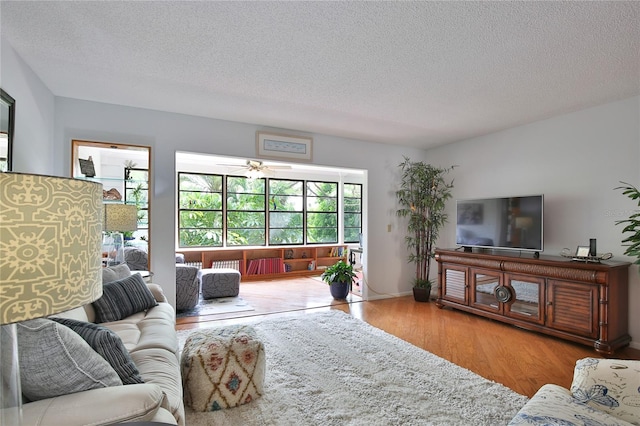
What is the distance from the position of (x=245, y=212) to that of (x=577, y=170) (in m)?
6.01

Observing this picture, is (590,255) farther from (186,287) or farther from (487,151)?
(186,287)

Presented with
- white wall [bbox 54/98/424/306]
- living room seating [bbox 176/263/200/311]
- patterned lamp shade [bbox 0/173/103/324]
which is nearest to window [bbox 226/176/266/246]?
living room seating [bbox 176/263/200/311]

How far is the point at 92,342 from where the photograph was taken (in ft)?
4.72

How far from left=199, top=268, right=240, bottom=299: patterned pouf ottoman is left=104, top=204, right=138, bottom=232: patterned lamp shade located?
2.01m

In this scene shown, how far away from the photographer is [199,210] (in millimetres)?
7062

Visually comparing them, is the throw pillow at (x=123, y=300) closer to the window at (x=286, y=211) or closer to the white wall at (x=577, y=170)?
the white wall at (x=577, y=170)

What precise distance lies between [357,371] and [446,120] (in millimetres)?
3022

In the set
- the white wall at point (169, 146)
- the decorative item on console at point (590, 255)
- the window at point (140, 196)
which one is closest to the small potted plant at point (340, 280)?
the white wall at point (169, 146)

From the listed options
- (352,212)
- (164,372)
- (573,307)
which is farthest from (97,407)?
(352,212)

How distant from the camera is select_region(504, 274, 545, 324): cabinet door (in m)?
3.55

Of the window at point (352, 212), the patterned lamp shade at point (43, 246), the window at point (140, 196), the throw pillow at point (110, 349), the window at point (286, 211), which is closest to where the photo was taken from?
the patterned lamp shade at point (43, 246)

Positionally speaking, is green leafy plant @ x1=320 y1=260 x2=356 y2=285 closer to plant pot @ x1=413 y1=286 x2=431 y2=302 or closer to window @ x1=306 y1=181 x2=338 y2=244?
plant pot @ x1=413 y1=286 x2=431 y2=302

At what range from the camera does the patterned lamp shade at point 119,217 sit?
326cm

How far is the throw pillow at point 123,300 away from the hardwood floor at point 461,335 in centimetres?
114
